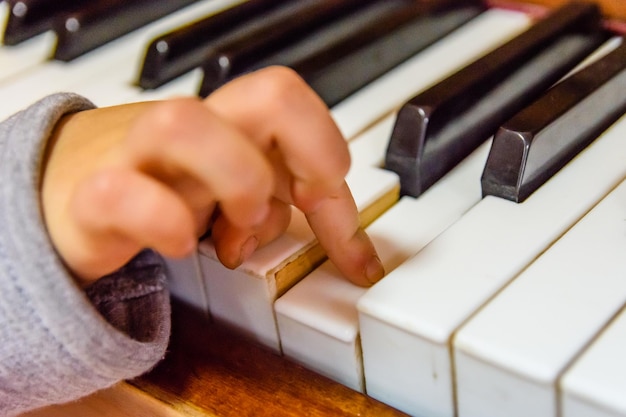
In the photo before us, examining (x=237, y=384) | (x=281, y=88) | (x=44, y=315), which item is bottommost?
(x=237, y=384)

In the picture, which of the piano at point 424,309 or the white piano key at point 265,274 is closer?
the piano at point 424,309

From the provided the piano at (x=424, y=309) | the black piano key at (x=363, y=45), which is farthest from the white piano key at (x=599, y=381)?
the black piano key at (x=363, y=45)

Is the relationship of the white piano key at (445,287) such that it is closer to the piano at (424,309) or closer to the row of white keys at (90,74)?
the piano at (424,309)

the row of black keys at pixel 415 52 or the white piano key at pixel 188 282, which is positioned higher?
the row of black keys at pixel 415 52

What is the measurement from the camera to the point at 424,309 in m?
0.51

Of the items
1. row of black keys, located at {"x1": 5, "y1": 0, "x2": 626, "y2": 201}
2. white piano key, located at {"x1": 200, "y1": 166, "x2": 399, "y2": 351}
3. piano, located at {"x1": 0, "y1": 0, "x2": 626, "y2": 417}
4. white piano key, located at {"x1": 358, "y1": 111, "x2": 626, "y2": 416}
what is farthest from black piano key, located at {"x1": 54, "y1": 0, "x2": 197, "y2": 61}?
white piano key, located at {"x1": 358, "y1": 111, "x2": 626, "y2": 416}

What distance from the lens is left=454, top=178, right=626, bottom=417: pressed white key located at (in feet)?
1.52

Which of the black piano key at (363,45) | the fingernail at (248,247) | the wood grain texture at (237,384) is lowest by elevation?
the wood grain texture at (237,384)

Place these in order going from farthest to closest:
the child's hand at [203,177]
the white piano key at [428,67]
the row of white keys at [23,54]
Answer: the row of white keys at [23,54]
the white piano key at [428,67]
the child's hand at [203,177]

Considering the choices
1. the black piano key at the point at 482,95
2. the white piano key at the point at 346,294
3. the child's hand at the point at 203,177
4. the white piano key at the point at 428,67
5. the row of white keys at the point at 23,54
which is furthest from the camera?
the row of white keys at the point at 23,54

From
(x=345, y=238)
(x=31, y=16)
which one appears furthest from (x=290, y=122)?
(x=31, y=16)

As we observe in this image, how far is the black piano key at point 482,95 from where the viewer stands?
659 mm

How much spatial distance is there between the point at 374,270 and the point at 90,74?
0.44m

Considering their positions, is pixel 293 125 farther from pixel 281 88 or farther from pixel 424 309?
pixel 424 309
